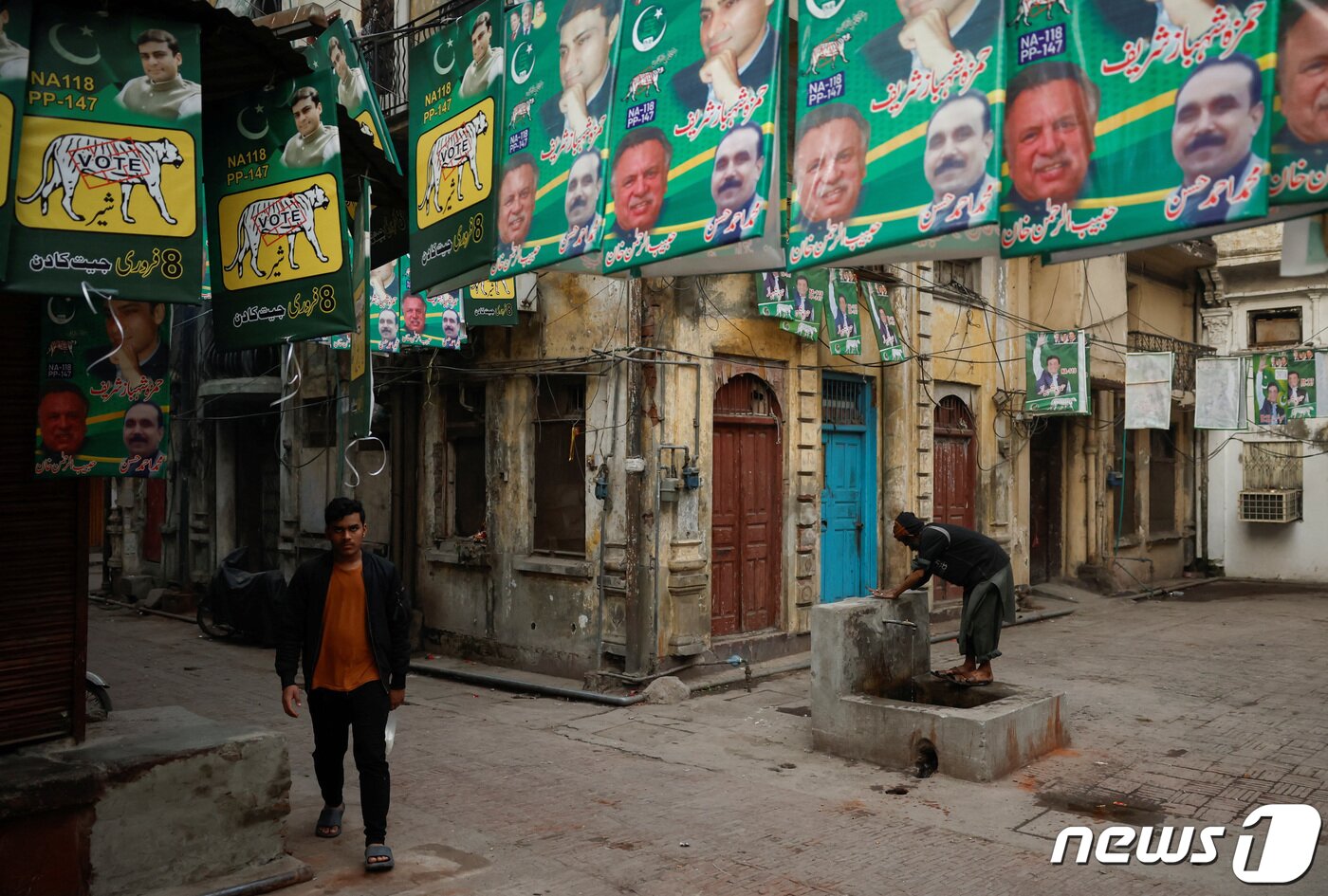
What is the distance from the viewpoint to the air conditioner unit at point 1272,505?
72.0 ft

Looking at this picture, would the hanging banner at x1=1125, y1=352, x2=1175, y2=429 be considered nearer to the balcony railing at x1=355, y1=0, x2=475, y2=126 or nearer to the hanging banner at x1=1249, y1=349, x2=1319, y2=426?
the hanging banner at x1=1249, y1=349, x2=1319, y2=426

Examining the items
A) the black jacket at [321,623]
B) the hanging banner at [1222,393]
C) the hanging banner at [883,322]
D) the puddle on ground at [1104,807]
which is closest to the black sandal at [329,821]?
the black jacket at [321,623]

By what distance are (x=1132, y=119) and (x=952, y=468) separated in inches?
483

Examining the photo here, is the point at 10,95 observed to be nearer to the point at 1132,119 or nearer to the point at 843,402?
the point at 1132,119

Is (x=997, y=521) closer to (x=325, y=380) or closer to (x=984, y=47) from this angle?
(x=325, y=380)

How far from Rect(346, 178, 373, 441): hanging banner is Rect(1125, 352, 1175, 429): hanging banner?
14337mm

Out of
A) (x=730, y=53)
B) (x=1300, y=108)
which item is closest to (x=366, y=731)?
(x=730, y=53)

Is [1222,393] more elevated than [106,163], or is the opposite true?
[106,163]

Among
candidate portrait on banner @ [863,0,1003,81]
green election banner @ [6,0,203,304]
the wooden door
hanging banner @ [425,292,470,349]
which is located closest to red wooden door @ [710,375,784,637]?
hanging banner @ [425,292,470,349]

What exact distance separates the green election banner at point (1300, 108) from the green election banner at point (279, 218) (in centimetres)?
398

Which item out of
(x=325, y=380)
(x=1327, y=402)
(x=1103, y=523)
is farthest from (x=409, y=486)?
(x=1327, y=402)

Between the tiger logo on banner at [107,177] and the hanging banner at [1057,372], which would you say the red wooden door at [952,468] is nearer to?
the hanging banner at [1057,372]

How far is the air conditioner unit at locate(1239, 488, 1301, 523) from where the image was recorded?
72.0ft

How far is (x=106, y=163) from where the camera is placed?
Answer: 4.25m
